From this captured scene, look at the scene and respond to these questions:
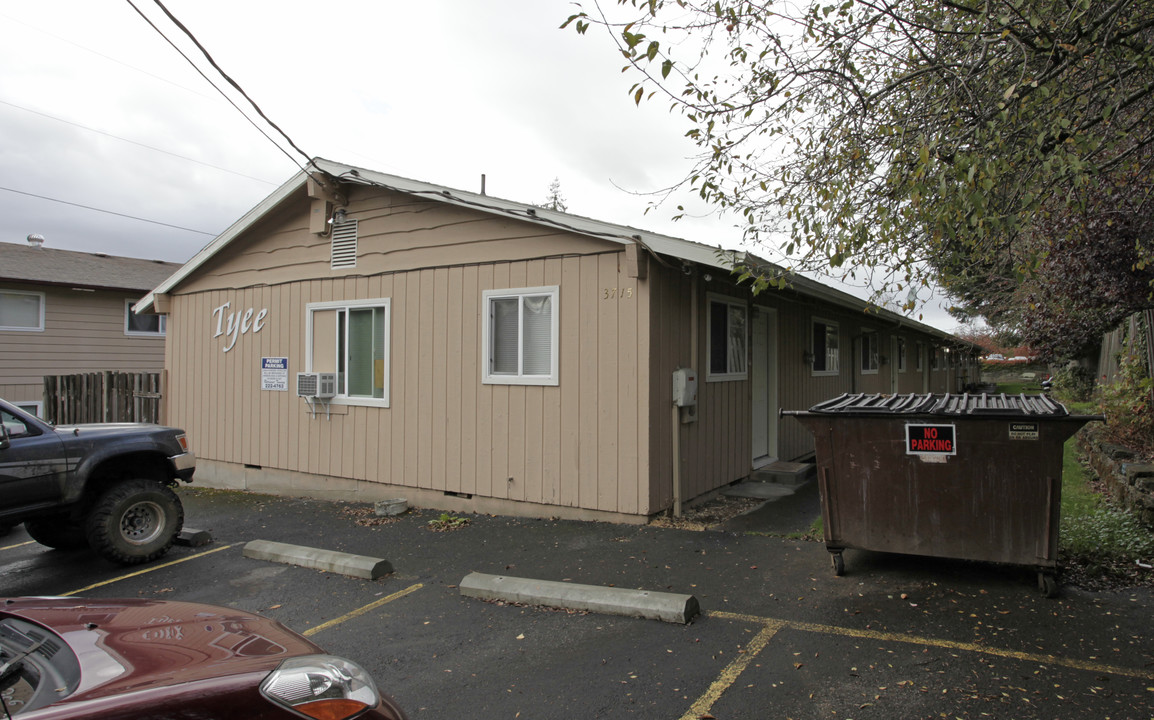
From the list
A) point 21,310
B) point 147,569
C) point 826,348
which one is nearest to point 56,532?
point 147,569

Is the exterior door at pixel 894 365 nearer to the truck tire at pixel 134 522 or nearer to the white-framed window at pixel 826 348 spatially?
the white-framed window at pixel 826 348

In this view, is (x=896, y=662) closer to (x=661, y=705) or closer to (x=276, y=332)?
(x=661, y=705)

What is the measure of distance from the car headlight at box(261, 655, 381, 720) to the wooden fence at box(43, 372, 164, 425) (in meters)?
11.6

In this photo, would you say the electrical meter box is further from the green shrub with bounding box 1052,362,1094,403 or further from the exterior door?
the green shrub with bounding box 1052,362,1094,403

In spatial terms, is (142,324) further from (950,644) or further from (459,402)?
(950,644)

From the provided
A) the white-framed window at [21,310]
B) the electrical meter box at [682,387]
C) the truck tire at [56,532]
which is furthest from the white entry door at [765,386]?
the white-framed window at [21,310]

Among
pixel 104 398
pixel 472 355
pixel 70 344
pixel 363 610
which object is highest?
pixel 70 344

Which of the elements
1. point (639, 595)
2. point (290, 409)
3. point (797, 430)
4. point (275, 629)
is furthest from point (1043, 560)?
point (290, 409)

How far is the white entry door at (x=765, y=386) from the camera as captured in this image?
9.87 m

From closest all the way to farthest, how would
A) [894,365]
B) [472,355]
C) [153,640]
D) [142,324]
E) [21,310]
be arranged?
1. [153,640]
2. [472,355]
3. [21,310]
4. [894,365]
5. [142,324]

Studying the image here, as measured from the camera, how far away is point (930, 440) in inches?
189

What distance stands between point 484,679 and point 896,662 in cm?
228

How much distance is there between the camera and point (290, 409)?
9953mm

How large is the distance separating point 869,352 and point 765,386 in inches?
256
